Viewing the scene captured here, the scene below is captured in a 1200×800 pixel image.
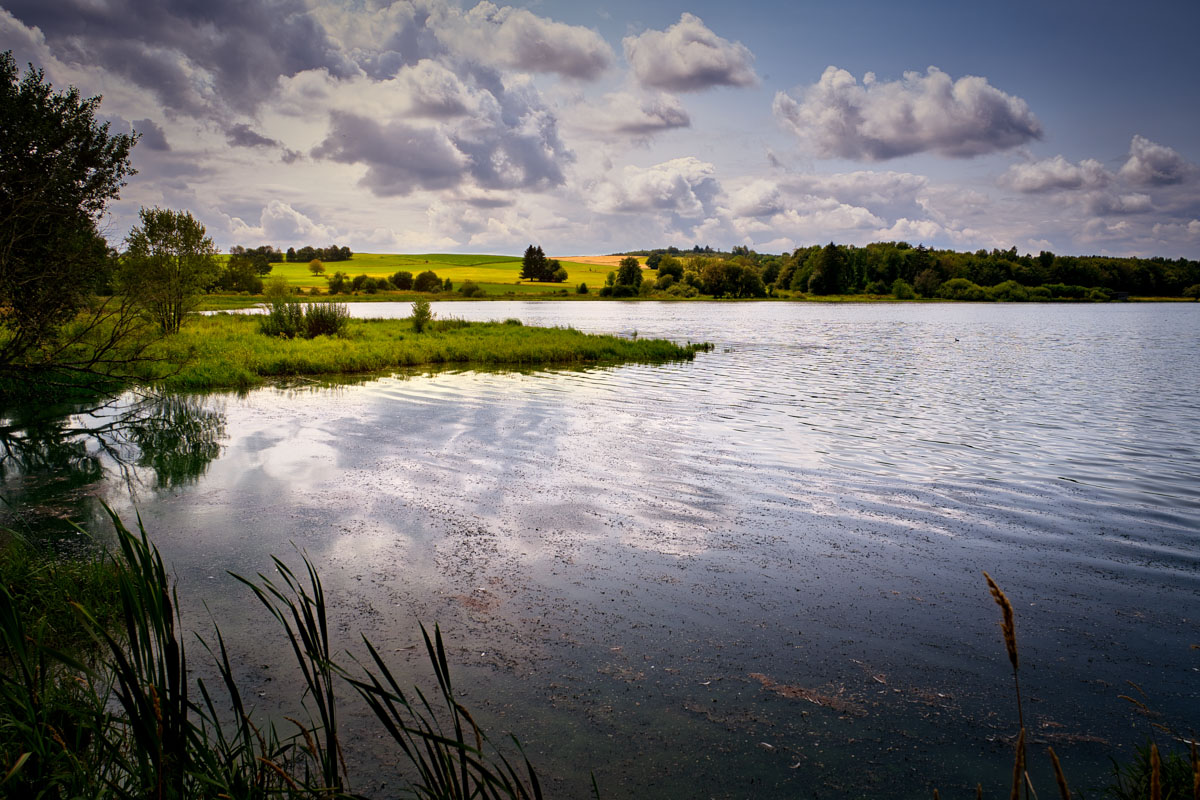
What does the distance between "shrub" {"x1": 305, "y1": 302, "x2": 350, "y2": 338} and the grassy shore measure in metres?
0.75

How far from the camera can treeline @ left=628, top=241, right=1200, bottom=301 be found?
472 ft

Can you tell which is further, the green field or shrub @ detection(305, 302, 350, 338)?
the green field

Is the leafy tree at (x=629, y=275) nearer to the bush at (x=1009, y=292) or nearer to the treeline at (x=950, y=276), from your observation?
the treeline at (x=950, y=276)

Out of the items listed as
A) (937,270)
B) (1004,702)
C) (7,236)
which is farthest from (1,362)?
(937,270)

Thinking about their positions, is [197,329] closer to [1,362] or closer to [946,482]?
[1,362]

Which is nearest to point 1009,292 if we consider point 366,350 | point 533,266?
point 533,266

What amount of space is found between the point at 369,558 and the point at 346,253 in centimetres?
15926

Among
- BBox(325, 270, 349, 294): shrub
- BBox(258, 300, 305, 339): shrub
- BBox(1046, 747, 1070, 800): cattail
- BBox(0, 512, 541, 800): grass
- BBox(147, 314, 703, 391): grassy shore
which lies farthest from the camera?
BBox(325, 270, 349, 294): shrub

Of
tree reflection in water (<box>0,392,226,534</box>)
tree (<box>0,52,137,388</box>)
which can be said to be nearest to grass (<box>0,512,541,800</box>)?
tree reflection in water (<box>0,392,226,534</box>)

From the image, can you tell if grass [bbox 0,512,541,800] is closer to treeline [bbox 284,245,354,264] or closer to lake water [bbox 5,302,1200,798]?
lake water [bbox 5,302,1200,798]

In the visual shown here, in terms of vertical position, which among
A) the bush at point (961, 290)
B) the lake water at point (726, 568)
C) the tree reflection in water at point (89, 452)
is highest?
the bush at point (961, 290)

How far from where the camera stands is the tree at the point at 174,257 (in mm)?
28797

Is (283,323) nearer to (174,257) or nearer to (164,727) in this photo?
(174,257)

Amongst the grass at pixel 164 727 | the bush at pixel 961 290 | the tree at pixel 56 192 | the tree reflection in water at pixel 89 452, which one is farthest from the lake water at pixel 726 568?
the bush at pixel 961 290
